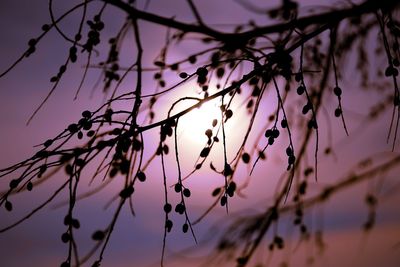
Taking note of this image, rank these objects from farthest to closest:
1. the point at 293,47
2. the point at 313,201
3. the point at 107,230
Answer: the point at 313,201, the point at 293,47, the point at 107,230

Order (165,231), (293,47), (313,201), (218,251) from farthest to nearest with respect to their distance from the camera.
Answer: (313,201) → (218,251) → (293,47) → (165,231)

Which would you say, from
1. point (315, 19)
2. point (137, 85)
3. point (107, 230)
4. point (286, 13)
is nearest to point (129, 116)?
point (137, 85)

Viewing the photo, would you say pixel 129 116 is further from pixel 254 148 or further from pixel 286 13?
pixel 286 13

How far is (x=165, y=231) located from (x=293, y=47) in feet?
4.06

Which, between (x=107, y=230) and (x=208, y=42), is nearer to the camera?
(x=107, y=230)

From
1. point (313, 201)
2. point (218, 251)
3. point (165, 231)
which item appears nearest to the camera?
point (165, 231)

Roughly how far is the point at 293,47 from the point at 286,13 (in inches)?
24.8

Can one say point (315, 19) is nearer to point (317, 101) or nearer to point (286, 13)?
point (286, 13)

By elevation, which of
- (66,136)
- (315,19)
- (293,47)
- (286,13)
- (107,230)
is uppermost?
(286,13)

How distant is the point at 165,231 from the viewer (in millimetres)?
2092

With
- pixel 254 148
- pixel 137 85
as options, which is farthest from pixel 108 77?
pixel 254 148

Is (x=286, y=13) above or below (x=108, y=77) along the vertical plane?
above

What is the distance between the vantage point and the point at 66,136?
7.20 feet

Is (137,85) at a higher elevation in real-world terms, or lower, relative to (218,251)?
higher
